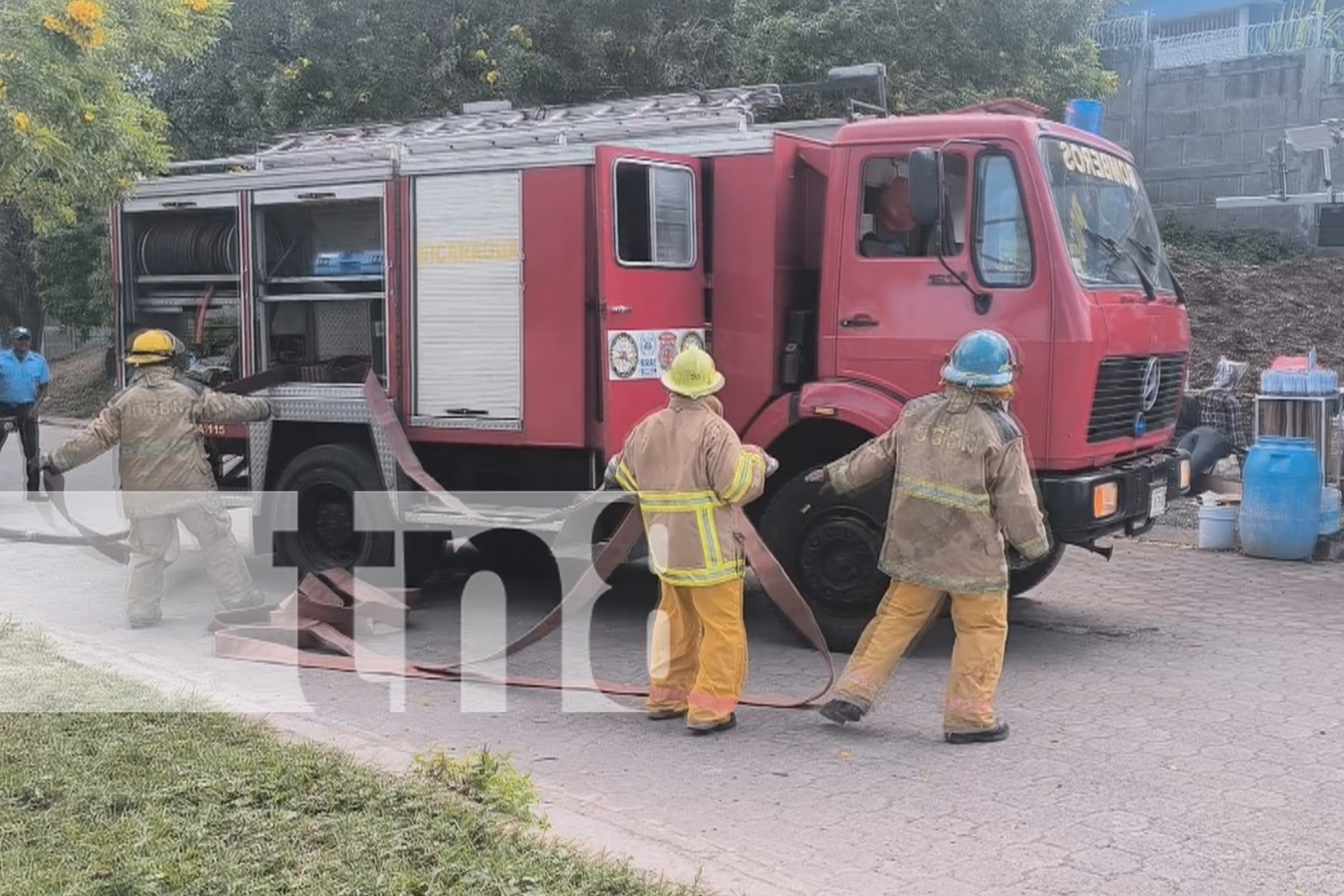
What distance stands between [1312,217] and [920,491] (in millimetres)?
13322

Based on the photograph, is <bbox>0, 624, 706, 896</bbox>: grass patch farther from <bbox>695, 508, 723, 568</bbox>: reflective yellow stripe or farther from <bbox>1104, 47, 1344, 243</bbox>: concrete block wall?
<bbox>1104, 47, 1344, 243</bbox>: concrete block wall

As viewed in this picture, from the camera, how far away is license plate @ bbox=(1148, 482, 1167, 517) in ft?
23.3

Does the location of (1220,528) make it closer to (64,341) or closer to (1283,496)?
(1283,496)

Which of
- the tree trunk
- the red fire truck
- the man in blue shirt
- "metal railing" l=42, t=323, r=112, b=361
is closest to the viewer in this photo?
the red fire truck

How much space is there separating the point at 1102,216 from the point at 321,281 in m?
4.59

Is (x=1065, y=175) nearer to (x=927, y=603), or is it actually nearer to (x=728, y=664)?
(x=927, y=603)

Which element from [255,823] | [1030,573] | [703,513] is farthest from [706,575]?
[1030,573]

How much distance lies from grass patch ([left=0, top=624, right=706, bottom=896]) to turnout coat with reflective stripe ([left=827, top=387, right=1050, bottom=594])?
1950mm

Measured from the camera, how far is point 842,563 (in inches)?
278

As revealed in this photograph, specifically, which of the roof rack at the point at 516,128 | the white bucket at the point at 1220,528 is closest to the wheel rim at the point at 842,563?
the roof rack at the point at 516,128

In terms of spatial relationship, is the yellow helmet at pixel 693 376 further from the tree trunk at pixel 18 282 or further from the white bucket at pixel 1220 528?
the tree trunk at pixel 18 282

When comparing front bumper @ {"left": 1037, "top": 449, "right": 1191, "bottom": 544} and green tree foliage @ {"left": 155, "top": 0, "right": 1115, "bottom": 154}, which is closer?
front bumper @ {"left": 1037, "top": 449, "right": 1191, "bottom": 544}

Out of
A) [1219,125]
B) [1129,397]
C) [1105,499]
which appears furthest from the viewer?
[1219,125]

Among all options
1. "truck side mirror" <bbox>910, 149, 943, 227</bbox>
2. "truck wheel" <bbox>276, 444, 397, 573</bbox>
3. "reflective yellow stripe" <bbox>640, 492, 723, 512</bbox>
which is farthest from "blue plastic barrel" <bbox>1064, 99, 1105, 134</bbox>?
"truck wheel" <bbox>276, 444, 397, 573</bbox>
